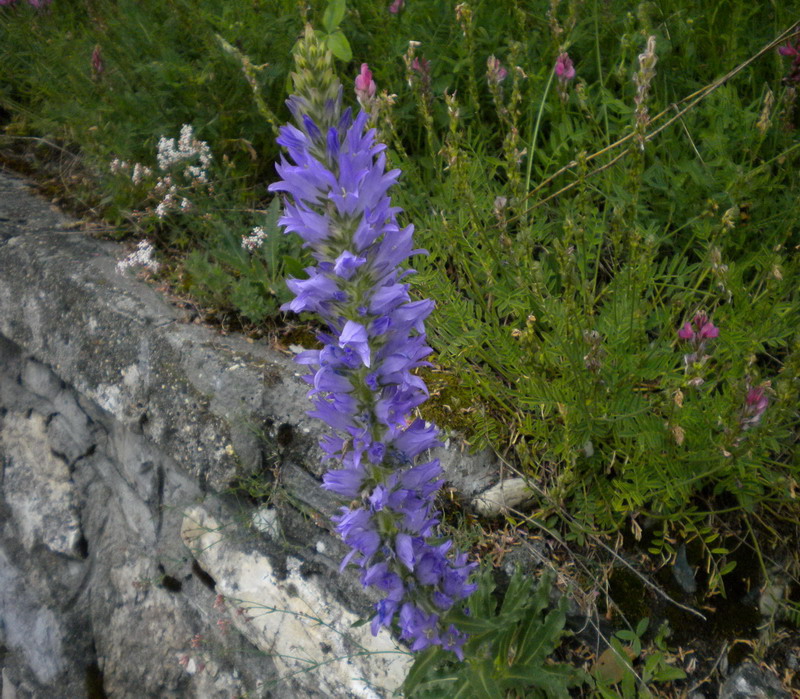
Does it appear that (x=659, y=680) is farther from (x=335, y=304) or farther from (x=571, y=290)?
(x=335, y=304)

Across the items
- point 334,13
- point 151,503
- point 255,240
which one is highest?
point 334,13

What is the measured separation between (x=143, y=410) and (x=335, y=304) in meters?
2.26

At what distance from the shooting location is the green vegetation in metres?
2.34

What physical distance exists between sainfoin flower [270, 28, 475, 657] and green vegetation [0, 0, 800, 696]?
520mm

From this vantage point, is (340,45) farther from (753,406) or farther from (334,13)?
(753,406)

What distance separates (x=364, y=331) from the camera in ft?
5.16

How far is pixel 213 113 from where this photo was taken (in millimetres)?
3803

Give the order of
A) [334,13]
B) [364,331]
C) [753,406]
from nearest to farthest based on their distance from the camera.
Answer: [364,331]
[753,406]
[334,13]

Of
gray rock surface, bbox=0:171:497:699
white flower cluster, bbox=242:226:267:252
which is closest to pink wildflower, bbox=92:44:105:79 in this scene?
gray rock surface, bbox=0:171:497:699

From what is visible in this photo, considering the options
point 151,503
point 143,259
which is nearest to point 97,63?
point 143,259

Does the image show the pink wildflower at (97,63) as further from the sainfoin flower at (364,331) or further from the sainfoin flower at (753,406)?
the sainfoin flower at (753,406)

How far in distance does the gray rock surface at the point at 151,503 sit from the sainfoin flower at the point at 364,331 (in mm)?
860

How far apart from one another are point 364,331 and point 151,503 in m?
2.59

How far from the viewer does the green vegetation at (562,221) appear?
234cm
